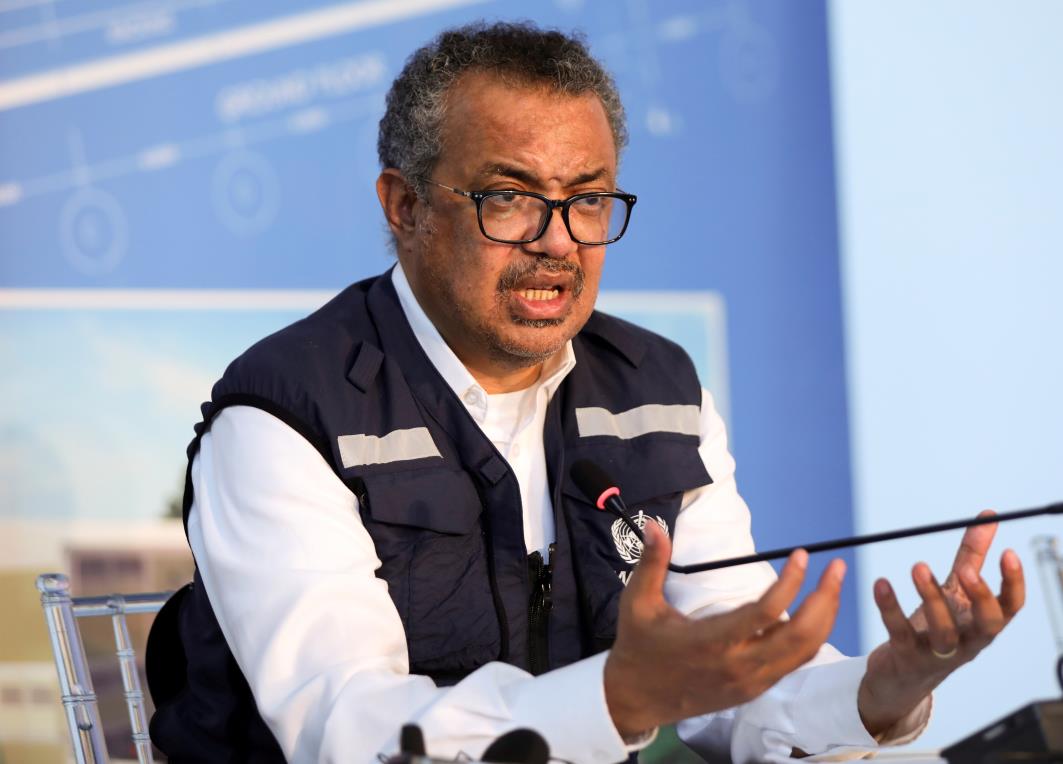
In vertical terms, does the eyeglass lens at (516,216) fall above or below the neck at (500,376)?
above

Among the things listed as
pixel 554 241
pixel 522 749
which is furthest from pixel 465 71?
pixel 522 749

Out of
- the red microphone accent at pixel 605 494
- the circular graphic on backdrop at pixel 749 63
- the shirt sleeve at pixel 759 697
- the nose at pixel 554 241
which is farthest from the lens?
the circular graphic on backdrop at pixel 749 63

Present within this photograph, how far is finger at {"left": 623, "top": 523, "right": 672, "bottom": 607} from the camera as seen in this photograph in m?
1.06

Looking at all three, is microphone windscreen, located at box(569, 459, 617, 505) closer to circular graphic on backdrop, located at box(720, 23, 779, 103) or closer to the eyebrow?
the eyebrow

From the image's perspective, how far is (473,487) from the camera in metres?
1.65

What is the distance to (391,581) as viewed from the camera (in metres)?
1.59

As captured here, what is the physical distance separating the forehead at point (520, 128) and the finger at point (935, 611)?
0.69 m

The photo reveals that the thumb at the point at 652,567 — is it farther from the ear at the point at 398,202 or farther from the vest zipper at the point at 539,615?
the ear at the point at 398,202

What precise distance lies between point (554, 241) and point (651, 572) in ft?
2.18

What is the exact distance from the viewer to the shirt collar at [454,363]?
175 cm

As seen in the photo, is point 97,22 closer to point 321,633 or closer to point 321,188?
point 321,188

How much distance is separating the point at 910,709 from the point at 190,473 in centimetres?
91

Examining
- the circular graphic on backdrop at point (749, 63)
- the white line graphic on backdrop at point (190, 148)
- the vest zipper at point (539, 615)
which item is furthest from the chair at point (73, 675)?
the circular graphic on backdrop at point (749, 63)

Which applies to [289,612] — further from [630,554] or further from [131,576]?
[131,576]
